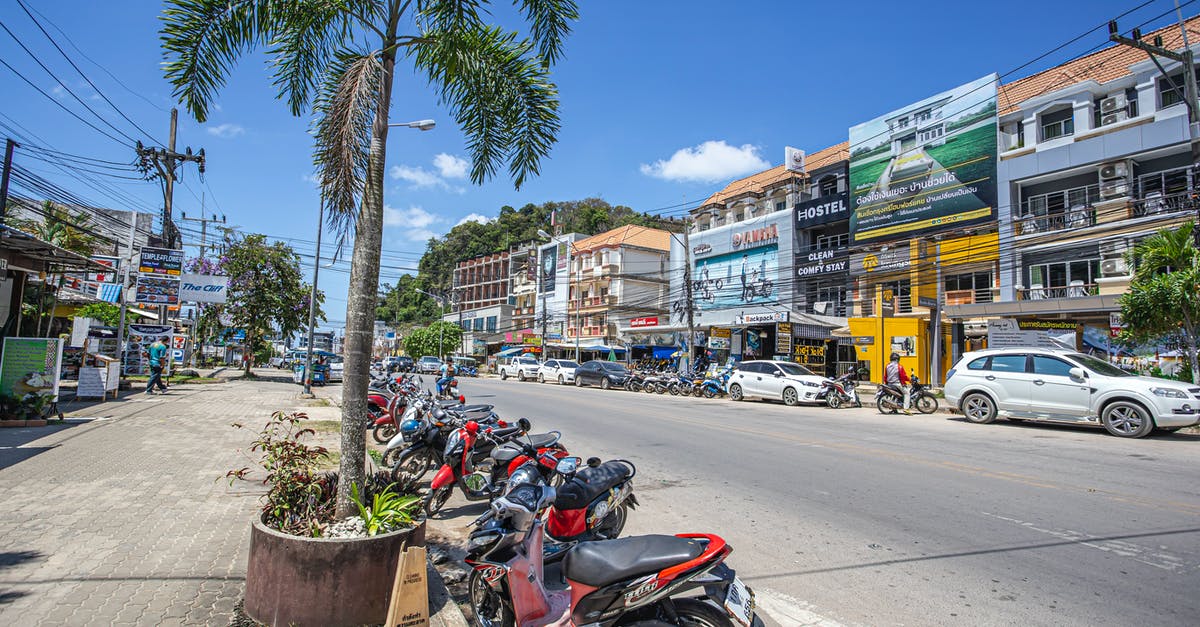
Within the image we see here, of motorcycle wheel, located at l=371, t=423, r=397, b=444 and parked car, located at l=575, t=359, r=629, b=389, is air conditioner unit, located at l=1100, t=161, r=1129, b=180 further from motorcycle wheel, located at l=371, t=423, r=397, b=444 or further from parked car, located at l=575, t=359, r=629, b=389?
motorcycle wheel, located at l=371, t=423, r=397, b=444

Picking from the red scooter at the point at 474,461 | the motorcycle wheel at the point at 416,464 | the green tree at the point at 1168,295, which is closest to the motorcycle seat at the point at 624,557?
the red scooter at the point at 474,461

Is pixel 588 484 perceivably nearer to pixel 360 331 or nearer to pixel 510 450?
pixel 510 450

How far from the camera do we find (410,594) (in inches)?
123

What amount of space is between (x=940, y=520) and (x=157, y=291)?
23426 millimetres

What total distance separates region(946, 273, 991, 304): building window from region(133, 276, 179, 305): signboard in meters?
A: 31.8

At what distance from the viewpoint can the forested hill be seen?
7262 cm

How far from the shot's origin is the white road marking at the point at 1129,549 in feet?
14.6

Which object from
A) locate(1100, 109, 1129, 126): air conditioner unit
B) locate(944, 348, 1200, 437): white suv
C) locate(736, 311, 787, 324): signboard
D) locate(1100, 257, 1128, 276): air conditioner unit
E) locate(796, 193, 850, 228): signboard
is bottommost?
locate(944, 348, 1200, 437): white suv

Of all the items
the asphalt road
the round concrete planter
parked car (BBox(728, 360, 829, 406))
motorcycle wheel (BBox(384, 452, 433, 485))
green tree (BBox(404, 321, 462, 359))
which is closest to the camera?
the round concrete planter

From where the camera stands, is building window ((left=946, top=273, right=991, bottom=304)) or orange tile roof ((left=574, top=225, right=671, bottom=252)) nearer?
building window ((left=946, top=273, right=991, bottom=304))

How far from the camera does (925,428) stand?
13.2m

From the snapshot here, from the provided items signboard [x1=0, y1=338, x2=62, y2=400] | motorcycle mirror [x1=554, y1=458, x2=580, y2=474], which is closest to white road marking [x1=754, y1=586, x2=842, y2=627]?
motorcycle mirror [x1=554, y1=458, x2=580, y2=474]

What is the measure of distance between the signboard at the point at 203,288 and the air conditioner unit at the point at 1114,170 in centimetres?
3462

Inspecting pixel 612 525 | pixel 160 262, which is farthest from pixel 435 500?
pixel 160 262
